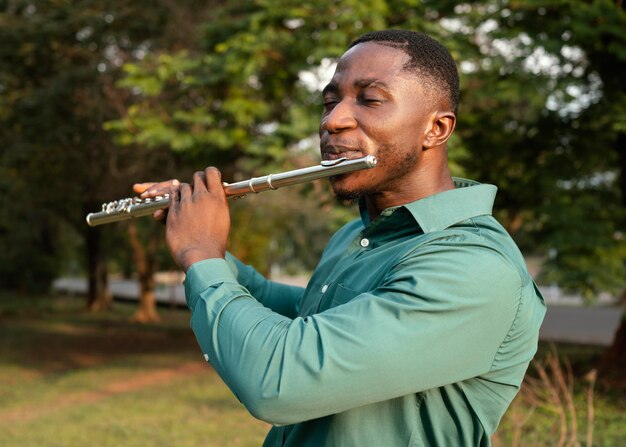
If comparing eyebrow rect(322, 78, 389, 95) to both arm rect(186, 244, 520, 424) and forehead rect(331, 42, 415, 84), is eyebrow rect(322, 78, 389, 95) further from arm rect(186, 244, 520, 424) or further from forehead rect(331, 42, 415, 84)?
arm rect(186, 244, 520, 424)

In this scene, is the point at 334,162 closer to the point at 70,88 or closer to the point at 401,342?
the point at 401,342

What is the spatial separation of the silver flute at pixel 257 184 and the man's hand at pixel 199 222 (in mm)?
130

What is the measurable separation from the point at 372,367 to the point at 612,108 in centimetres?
691

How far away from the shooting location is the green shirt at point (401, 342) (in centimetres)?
133

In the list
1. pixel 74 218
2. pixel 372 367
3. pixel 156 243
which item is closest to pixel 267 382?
pixel 372 367

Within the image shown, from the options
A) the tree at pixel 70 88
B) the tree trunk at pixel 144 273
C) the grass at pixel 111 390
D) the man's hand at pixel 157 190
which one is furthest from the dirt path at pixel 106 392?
the man's hand at pixel 157 190

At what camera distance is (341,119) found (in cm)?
167

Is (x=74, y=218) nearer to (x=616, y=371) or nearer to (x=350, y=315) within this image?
(x=616, y=371)

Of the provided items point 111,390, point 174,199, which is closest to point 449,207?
point 174,199

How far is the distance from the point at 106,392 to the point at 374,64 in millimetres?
10040

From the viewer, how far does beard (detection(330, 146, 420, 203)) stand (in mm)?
1663

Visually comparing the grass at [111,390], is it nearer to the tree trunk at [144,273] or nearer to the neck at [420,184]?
the tree trunk at [144,273]

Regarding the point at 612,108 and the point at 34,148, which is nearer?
the point at 612,108

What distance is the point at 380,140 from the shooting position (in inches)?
64.7
